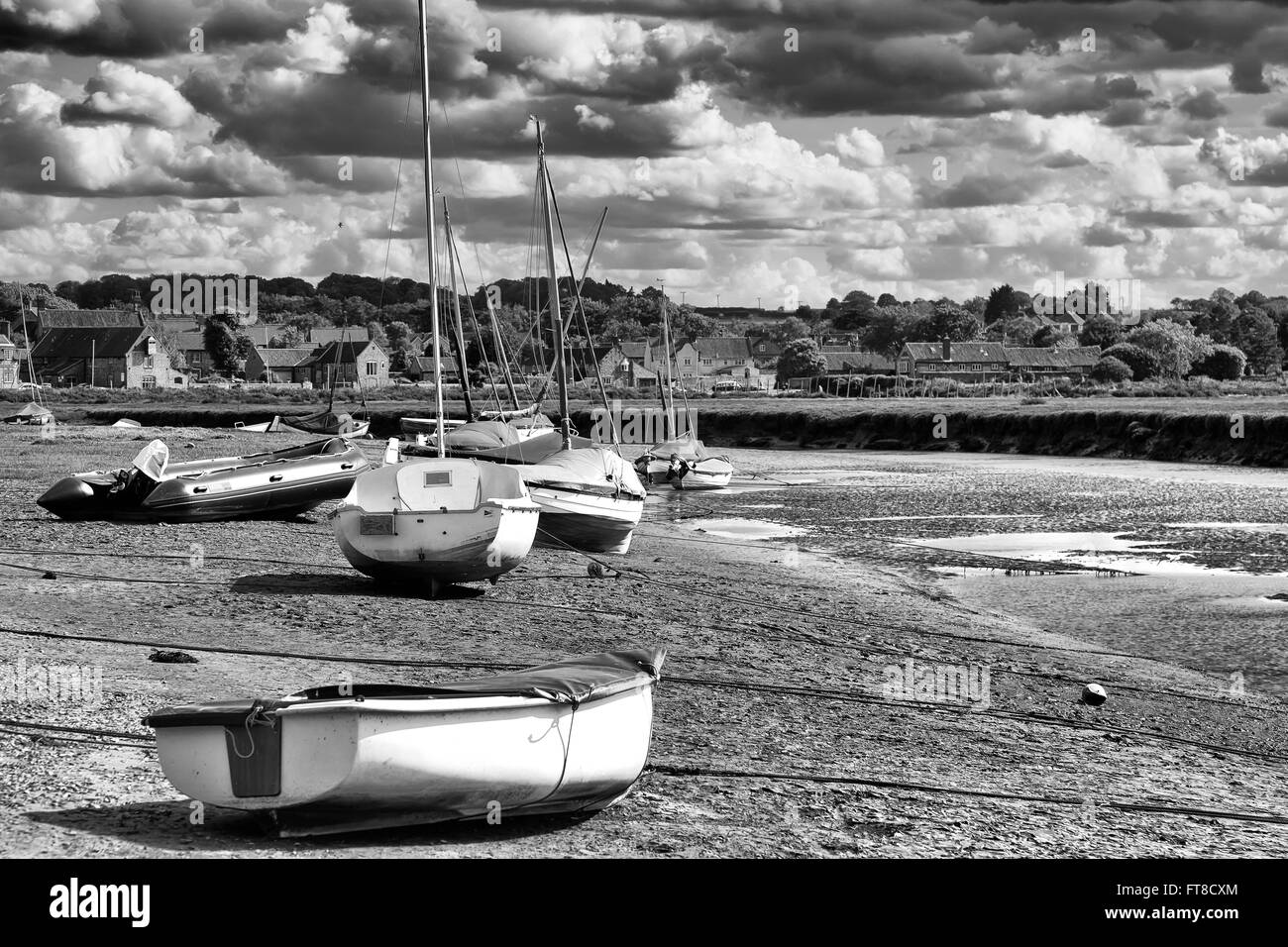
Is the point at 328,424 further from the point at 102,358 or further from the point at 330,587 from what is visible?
the point at 102,358

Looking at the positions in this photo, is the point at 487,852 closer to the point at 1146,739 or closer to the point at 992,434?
the point at 1146,739

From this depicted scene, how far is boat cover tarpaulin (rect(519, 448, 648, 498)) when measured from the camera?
25.0 m

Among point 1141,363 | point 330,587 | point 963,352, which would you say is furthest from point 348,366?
point 330,587

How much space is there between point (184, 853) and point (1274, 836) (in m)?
7.19

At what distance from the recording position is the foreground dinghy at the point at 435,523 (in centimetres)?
1784

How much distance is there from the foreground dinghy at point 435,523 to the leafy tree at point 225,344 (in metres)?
144

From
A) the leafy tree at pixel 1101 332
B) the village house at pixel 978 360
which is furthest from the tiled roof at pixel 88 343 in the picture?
the leafy tree at pixel 1101 332

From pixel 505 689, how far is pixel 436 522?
936 cm

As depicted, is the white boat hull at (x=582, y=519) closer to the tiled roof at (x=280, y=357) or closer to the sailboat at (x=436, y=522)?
the sailboat at (x=436, y=522)

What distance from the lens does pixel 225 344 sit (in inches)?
6171

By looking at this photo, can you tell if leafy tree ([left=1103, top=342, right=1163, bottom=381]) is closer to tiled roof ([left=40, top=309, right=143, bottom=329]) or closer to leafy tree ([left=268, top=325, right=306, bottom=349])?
tiled roof ([left=40, top=309, right=143, bottom=329])

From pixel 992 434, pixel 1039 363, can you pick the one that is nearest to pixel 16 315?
pixel 1039 363

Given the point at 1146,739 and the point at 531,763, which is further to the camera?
the point at 1146,739

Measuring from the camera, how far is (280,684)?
488 inches
